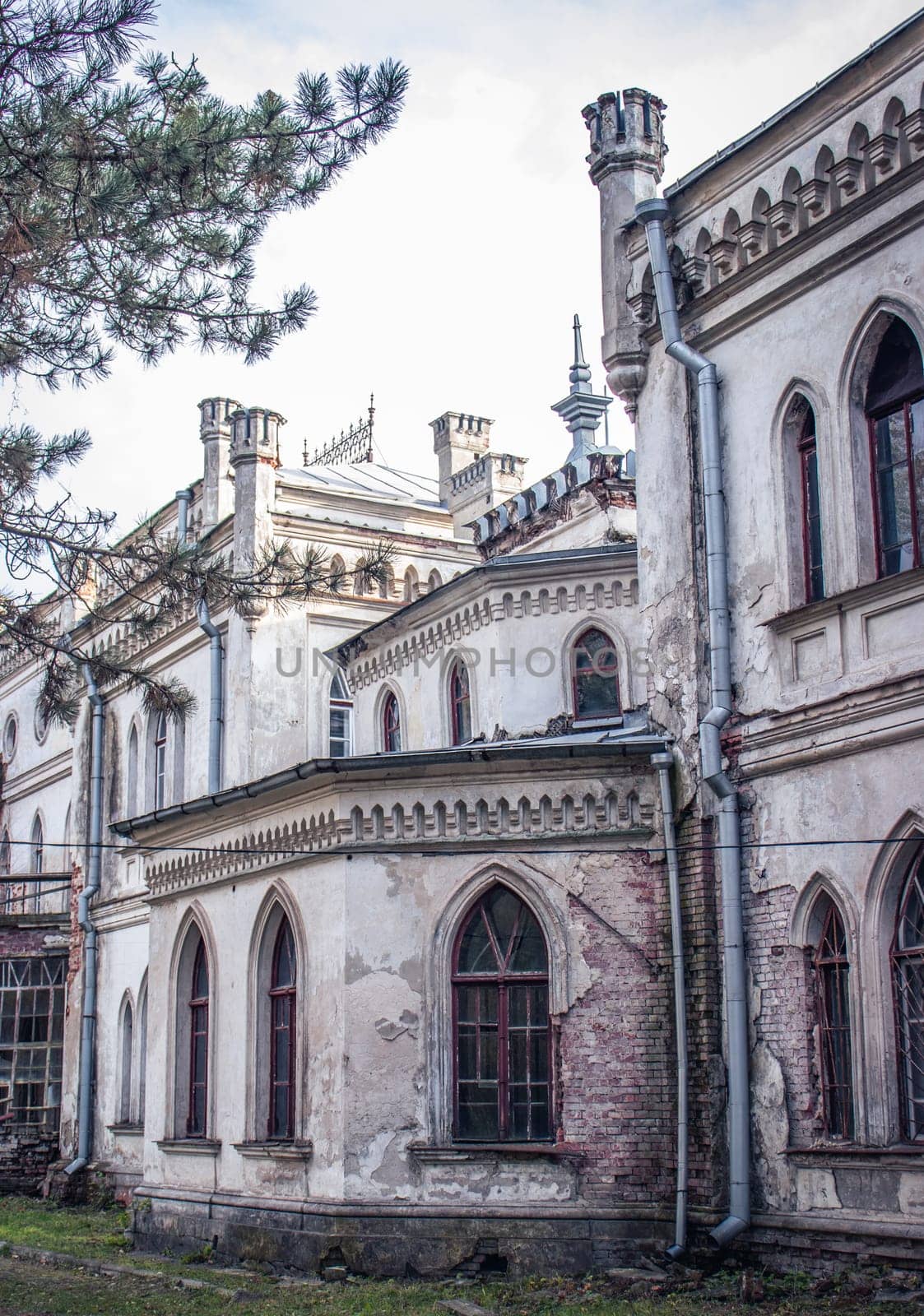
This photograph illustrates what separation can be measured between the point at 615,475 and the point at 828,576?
7.45 meters

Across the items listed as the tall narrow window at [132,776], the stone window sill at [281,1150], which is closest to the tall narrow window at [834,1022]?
the stone window sill at [281,1150]

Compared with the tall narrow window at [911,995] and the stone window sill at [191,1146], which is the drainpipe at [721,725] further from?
the stone window sill at [191,1146]

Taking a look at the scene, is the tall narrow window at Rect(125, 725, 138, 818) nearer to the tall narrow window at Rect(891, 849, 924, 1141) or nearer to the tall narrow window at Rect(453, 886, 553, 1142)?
the tall narrow window at Rect(453, 886, 553, 1142)

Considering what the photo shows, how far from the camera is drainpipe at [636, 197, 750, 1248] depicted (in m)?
11.8

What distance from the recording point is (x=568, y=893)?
1327 cm

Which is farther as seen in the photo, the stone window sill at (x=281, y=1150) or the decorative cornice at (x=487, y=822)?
the stone window sill at (x=281, y=1150)

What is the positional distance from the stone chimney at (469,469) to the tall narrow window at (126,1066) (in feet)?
29.3

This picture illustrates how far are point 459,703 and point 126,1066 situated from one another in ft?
28.5

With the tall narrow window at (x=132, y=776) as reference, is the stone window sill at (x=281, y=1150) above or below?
below

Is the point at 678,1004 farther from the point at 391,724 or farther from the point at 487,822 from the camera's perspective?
the point at 391,724

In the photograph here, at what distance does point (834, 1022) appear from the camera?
37.6 ft

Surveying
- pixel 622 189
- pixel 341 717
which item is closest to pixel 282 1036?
pixel 622 189

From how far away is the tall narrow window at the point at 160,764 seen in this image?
2500cm

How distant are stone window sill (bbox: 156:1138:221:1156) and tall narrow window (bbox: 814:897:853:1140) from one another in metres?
6.23
